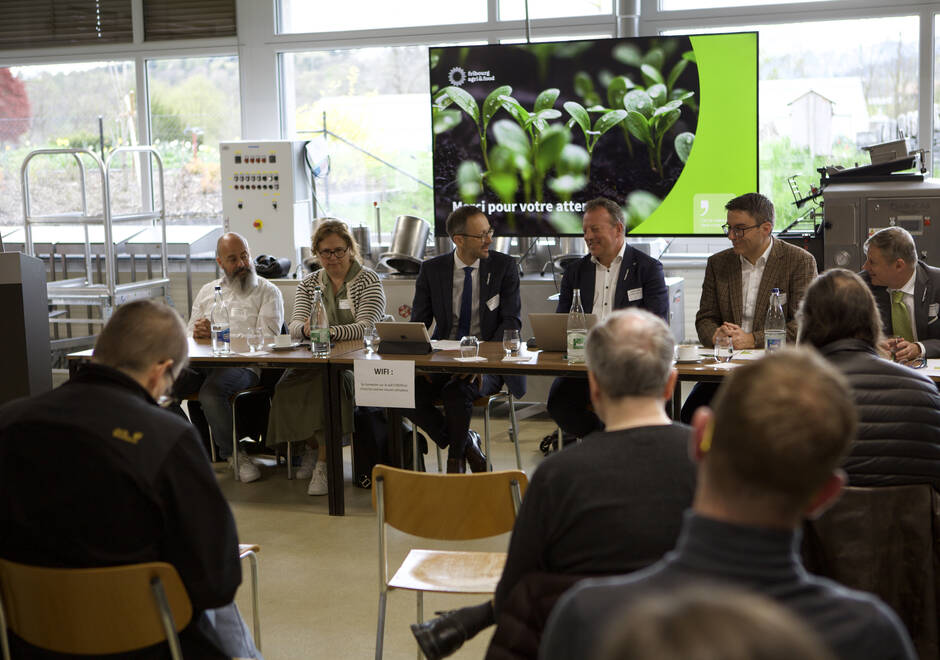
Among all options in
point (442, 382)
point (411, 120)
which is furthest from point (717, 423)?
point (411, 120)

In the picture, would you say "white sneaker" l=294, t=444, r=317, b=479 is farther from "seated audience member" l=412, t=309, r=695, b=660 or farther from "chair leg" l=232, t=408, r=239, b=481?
"seated audience member" l=412, t=309, r=695, b=660

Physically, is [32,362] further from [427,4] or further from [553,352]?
[427,4]

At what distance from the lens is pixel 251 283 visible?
17.1ft

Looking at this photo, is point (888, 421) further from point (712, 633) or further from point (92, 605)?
point (712, 633)

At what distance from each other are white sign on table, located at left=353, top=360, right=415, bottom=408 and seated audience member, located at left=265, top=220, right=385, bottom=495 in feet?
1.44

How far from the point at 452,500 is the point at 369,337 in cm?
214

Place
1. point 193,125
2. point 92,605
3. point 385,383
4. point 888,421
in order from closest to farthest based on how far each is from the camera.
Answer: point 92,605 < point 888,421 < point 385,383 < point 193,125

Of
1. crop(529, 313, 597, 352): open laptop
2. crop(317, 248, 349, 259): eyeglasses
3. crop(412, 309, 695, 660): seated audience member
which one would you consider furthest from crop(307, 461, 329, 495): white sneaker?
crop(412, 309, 695, 660): seated audience member

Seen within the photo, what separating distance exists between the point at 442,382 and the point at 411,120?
3757mm

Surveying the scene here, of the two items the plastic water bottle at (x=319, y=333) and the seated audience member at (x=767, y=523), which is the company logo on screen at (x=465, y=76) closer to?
the plastic water bottle at (x=319, y=333)

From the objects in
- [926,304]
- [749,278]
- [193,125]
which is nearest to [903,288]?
[926,304]

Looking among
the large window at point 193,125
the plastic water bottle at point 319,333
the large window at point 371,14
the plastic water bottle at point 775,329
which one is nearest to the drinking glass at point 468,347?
the plastic water bottle at point 319,333

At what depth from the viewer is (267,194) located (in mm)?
7559

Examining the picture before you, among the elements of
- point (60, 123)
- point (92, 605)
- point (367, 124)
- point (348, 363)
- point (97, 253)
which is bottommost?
point (92, 605)
